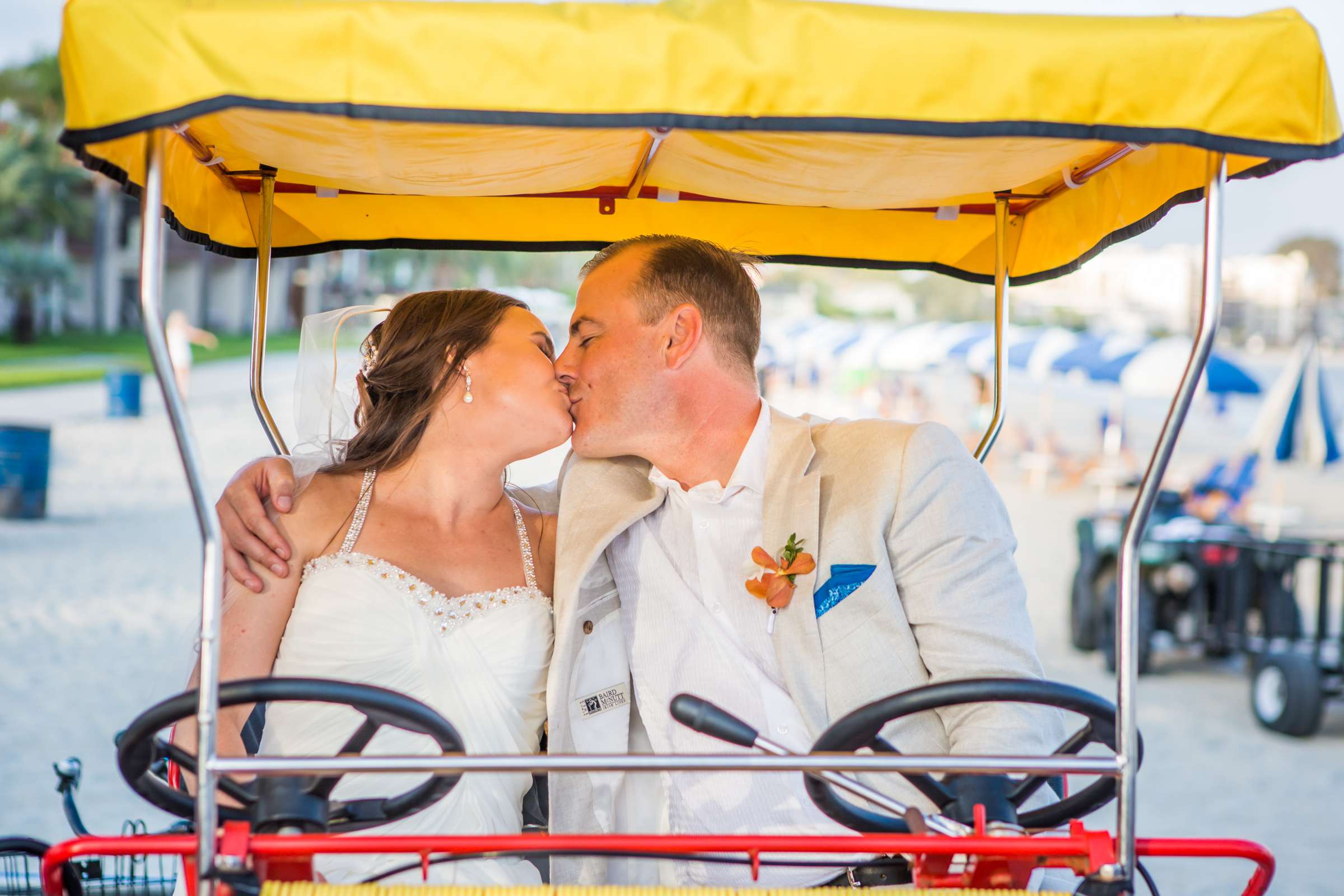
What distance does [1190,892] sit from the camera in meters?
4.71

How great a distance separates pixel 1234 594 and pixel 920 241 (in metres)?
5.41

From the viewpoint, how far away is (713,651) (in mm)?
2574

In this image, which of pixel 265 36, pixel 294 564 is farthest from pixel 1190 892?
pixel 265 36

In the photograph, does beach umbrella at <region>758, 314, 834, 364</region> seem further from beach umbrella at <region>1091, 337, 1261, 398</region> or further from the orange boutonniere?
the orange boutonniere

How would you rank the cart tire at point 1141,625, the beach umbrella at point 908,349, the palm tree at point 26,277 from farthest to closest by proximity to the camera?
the palm tree at point 26,277 < the beach umbrella at point 908,349 < the cart tire at point 1141,625

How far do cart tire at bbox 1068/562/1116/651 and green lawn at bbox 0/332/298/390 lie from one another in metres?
19.1

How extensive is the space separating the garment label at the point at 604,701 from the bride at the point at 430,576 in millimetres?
128

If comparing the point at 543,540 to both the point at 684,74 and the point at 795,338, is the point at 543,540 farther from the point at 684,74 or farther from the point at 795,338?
the point at 795,338

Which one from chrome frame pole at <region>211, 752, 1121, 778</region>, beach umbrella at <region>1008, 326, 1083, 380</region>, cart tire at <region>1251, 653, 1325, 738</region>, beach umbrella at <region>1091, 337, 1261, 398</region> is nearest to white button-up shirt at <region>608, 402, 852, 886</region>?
chrome frame pole at <region>211, 752, 1121, 778</region>

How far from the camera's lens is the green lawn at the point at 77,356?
25.1 meters

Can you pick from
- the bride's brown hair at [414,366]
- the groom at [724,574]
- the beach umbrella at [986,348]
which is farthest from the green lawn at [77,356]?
the groom at [724,574]

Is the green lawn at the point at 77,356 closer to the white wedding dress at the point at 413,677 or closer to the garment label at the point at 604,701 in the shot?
the white wedding dress at the point at 413,677

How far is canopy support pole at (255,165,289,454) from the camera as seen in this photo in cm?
276

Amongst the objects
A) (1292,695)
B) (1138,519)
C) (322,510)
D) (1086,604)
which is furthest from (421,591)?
(1086,604)
